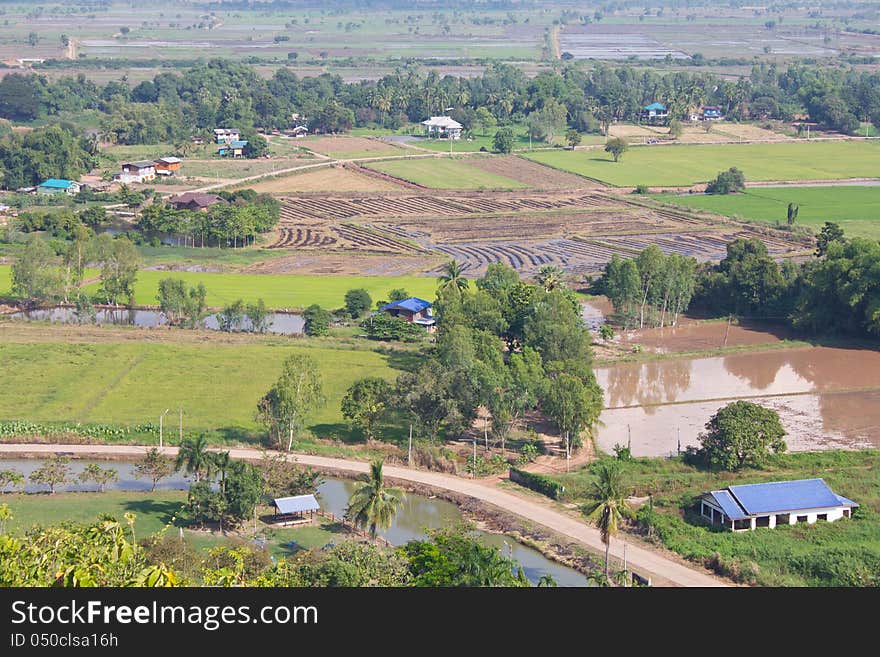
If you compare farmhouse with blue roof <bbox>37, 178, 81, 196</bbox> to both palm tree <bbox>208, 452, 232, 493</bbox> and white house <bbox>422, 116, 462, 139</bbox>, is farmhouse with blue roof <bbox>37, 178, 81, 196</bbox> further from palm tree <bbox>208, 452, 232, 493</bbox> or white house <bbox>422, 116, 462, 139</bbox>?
palm tree <bbox>208, 452, 232, 493</bbox>

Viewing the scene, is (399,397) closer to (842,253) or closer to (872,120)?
(842,253)

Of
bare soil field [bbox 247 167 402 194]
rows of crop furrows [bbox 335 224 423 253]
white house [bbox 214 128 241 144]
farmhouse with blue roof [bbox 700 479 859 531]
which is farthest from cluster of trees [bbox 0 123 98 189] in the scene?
farmhouse with blue roof [bbox 700 479 859 531]

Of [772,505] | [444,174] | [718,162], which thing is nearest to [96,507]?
[772,505]

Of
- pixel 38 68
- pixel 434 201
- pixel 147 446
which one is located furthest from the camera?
pixel 38 68

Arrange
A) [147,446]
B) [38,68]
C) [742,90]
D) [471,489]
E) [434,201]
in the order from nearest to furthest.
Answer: [471,489]
[147,446]
[434,201]
[742,90]
[38,68]

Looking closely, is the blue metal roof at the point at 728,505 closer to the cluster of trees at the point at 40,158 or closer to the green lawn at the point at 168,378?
the green lawn at the point at 168,378

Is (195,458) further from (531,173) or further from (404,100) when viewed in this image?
(404,100)

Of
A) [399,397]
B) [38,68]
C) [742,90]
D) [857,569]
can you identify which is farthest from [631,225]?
[38,68]
